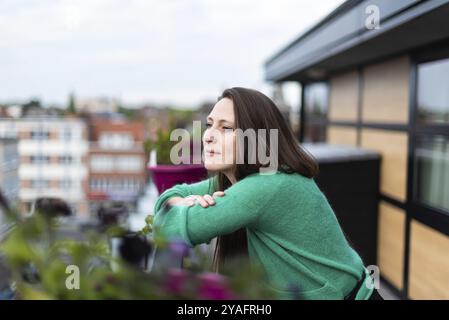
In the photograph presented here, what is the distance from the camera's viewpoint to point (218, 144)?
1293mm

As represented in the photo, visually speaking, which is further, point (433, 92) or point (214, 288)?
point (433, 92)

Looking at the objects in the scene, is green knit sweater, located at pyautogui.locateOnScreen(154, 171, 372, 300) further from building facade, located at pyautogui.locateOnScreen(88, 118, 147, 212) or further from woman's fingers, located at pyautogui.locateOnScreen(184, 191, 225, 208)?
building facade, located at pyautogui.locateOnScreen(88, 118, 147, 212)

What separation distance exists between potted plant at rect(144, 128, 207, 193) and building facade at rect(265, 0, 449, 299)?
142 centimetres

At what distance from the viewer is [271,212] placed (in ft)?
3.78

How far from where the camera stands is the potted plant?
8.12 ft

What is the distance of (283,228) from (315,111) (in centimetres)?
894

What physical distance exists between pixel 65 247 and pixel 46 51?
359cm

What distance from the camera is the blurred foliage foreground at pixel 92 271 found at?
0.67 m

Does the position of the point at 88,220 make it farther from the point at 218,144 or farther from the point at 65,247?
the point at 218,144

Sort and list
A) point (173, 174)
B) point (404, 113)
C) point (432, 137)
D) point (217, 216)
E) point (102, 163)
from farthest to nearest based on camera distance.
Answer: point (102, 163) < point (404, 113) < point (432, 137) < point (173, 174) < point (217, 216)

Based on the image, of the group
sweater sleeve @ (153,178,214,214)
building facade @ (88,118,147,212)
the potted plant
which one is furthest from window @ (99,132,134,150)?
Result: sweater sleeve @ (153,178,214,214)

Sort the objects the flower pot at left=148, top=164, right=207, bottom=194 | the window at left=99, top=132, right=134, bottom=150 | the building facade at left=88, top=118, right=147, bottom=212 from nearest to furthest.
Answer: the flower pot at left=148, top=164, right=207, bottom=194, the building facade at left=88, top=118, right=147, bottom=212, the window at left=99, top=132, right=134, bottom=150

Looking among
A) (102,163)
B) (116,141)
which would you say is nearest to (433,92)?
(116,141)

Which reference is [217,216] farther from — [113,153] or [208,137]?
[113,153]
